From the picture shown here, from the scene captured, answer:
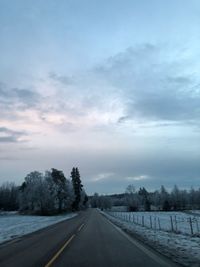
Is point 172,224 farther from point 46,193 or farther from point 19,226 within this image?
point 46,193

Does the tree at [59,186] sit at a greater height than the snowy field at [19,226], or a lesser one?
greater

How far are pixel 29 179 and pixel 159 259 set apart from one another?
329 feet

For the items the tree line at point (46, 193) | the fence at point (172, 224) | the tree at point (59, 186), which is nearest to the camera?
the fence at point (172, 224)

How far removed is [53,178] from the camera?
103312 millimetres

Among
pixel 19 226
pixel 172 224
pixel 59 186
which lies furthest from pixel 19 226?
pixel 59 186

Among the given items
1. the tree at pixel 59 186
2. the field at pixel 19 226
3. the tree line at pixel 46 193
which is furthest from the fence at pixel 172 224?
the tree at pixel 59 186

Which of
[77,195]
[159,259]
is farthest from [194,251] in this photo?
[77,195]

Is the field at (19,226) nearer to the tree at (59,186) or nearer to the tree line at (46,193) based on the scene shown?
the tree line at (46,193)

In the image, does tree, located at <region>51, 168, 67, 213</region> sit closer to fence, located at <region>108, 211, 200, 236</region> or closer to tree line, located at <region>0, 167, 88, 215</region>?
tree line, located at <region>0, 167, 88, 215</region>

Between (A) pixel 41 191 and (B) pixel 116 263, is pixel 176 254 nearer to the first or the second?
(B) pixel 116 263

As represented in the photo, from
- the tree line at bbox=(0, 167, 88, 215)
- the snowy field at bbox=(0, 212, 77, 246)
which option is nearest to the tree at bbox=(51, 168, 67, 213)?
the tree line at bbox=(0, 167, 88, 215)

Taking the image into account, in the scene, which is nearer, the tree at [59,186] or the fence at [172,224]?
the fence at [172,224]

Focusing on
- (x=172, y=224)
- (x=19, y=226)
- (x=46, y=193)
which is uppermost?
(x=46, y=193)

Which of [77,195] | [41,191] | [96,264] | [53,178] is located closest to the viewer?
[96,264]
